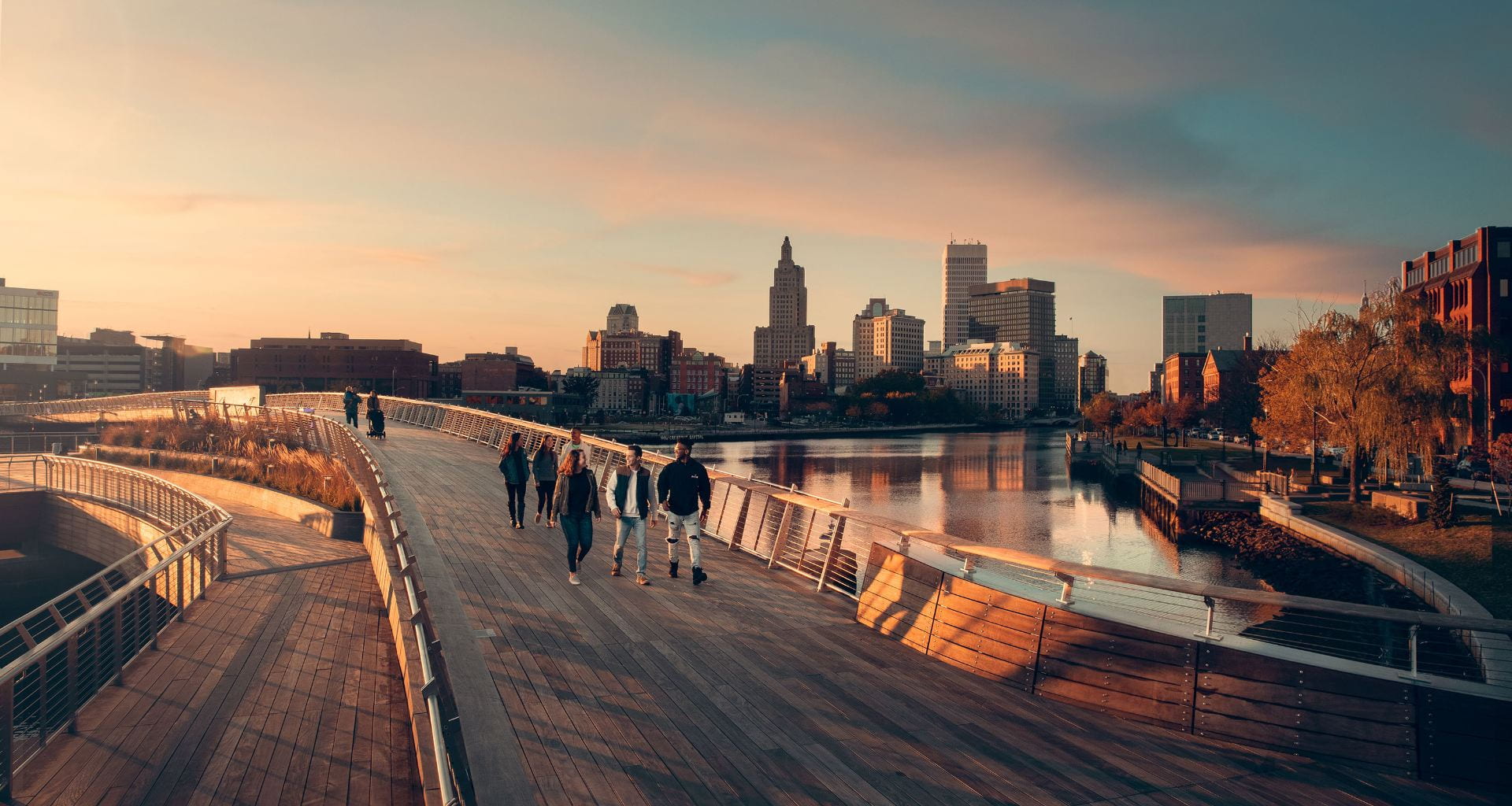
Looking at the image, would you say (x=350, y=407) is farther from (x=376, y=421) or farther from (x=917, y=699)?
(x=917, y=699)

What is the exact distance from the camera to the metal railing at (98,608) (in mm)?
6023

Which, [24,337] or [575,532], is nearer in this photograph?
[575,532]

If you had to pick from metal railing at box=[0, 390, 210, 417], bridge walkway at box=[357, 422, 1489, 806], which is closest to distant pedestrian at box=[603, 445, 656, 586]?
bridge walkway at box=[357, 422, 1489, 806]

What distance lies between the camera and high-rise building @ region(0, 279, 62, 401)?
10231 cm

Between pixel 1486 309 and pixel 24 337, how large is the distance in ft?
475

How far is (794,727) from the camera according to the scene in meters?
5.98

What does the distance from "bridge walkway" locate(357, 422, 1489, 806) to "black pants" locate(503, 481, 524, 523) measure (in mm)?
4413

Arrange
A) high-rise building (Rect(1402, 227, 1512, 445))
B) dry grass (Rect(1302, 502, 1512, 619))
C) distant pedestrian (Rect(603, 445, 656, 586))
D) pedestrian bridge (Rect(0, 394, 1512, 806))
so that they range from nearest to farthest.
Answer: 1. pedestrian bridge (Rect(0, 394, 1512, 806))
2. distant pedestrian (Rect(603, 445, 656, 586))
3. dry grass (Rect(1302, 502, 1512, 619))
4. high-rise building (Rect(1402, 227, 1512, 445))

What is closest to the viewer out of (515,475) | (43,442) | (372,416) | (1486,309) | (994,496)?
(515,475)

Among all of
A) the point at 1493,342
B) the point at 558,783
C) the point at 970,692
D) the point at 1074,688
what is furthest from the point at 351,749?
the point at 1493,342

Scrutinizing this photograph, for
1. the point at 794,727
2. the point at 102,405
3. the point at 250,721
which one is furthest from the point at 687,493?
the point at 102,405

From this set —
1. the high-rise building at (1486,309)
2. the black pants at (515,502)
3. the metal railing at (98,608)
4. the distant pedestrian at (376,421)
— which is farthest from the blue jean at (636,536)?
the high-rise building at (1486,309)

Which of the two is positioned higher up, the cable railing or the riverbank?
the cable railing

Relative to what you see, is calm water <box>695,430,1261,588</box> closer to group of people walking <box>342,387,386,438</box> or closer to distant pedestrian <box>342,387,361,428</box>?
group of people walking <box>342,387,386,438</box>
